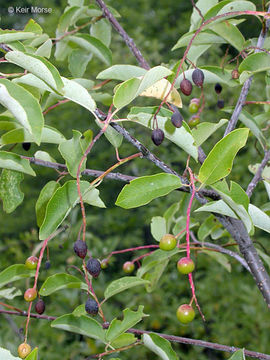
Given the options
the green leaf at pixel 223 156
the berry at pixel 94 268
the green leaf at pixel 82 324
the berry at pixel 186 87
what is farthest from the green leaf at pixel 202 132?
the green leaf at pixel 82 324

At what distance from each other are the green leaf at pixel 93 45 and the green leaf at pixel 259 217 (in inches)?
22.8

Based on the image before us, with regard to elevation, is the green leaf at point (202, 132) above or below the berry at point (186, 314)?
above

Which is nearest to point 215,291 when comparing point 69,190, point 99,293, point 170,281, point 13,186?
point 170,281

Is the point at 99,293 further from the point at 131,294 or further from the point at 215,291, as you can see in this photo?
the point at 215,291

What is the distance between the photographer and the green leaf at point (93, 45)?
1.20 metres

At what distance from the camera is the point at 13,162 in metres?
0.96

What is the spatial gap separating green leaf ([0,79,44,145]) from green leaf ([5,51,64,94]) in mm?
34

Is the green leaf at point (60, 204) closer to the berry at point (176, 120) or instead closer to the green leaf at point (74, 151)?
the green leaf at point (74, 151)

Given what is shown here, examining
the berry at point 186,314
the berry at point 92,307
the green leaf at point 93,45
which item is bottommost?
the berry at point 186,314

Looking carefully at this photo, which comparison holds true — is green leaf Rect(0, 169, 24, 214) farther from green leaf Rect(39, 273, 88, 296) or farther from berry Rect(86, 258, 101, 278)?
berry Rect(86, 258, 101, 278)

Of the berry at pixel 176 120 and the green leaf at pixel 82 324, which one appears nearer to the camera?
the berry at pixel 176 120

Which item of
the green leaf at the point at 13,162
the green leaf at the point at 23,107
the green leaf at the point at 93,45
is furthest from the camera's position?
the green leaf at the point at 93,45

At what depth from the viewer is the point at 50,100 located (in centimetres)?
105

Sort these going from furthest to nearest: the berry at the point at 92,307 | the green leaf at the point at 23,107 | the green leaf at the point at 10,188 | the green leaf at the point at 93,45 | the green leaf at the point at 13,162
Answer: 1. the green leaf at the point at 93,45
2. the green leaf at the point at 10,188
3. the green leaf at the point at 13,162
4. the berry at the point at 92,307
5. the green leaf at the point at 23,107
